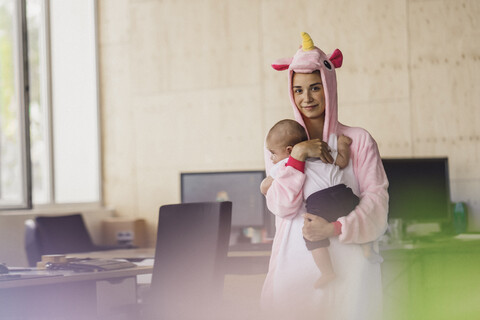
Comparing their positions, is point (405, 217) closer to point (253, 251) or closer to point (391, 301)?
point (391, 301)

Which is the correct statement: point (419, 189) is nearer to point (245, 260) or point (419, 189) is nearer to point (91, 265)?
point (245, 260)

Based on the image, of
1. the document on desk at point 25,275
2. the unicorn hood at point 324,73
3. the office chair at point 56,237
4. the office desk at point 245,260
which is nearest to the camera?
the unicorn hood at point 324,73

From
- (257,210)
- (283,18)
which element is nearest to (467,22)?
(283,18)

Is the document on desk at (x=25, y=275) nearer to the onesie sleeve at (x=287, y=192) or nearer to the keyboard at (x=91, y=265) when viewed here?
the keyboard at (x=91, y=265)

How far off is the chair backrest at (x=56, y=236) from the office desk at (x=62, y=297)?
90.5 inches

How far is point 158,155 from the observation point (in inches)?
277

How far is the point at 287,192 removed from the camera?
2123 mm

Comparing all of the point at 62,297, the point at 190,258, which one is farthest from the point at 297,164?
the point at 62,297

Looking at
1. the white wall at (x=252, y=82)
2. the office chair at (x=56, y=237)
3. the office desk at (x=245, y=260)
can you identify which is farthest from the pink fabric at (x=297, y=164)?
the office chair at (x=56, y=237)

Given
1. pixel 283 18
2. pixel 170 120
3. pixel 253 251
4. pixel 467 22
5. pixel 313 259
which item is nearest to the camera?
pixel 313 259

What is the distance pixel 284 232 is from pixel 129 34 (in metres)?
5.30

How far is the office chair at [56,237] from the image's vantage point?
5988 mm

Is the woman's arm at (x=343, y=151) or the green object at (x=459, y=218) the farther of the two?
the green object at (x=459, y=218)

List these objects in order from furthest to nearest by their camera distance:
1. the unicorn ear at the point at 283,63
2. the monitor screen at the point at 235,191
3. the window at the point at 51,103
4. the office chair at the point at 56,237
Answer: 1. the window at the point at 51,103
2. the office chair at the point at 56,237
3. the monitor screen at the point at 235,191
4. the unicorn ear at the point at 283,63
